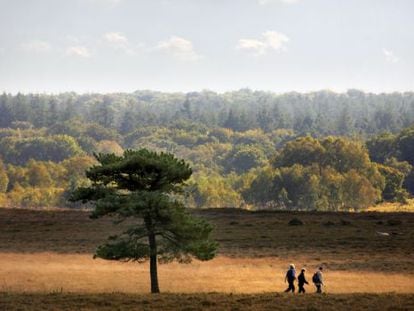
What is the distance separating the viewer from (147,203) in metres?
33.3

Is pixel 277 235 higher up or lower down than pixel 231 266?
higher up

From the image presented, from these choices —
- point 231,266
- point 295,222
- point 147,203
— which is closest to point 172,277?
point 231,266

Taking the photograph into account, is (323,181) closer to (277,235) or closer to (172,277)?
(277,235)

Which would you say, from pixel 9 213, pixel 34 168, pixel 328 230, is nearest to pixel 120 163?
pixel 328 230

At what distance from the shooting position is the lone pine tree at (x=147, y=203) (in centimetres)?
3347

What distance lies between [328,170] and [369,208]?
12.4m

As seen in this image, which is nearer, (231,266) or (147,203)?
(147,203)

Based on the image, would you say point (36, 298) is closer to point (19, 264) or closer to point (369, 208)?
point (19, 264)

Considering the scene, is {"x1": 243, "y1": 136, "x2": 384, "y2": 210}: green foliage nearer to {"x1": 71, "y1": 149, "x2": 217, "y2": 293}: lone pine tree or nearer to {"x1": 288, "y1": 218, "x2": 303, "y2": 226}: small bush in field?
{"x1": 288, "y1": 218, "x2": 303, "y2": 226}: small bush in field

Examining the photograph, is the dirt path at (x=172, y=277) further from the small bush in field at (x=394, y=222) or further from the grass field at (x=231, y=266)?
the small bush in field at (x=394, y=222)

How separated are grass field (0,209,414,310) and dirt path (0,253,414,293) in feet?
0.22

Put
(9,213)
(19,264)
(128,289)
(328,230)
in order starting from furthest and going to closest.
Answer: (9,213) → (328,230) → (19,264) → (128,289)

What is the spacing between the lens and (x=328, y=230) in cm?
6806

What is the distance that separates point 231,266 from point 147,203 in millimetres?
17112
